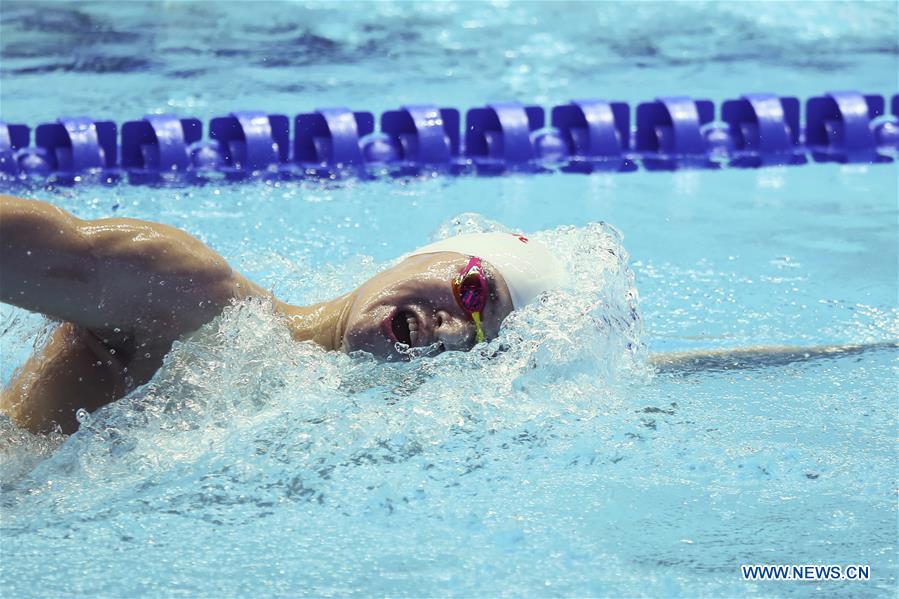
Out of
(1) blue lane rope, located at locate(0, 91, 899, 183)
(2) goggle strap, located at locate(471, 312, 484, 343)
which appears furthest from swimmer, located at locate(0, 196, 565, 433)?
(1) blue lane rope, located at locate(0, 91, 899, 183)

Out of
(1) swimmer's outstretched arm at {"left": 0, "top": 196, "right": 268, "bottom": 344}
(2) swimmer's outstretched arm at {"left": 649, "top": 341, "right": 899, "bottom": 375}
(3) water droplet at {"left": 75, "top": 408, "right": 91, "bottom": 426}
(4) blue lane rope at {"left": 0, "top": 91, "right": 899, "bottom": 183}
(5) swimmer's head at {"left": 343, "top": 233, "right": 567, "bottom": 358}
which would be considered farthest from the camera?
(4) blue lane rope at {"left": 0, "top": 91, "right": 899, "bottom": 183}

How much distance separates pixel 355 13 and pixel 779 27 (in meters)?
2.80

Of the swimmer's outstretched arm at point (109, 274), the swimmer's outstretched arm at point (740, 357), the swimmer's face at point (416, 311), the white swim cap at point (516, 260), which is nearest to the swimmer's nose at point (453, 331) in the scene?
the swimmer's face at point (416, 311)

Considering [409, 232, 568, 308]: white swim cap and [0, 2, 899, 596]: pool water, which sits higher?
[409, 232, 568, 308]: white swim cap

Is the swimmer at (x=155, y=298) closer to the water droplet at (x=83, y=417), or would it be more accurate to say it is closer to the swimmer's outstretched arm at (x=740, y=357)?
the water droplet at (x=83, y=417)

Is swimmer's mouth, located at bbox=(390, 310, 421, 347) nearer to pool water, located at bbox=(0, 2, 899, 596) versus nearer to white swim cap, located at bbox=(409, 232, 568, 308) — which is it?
pool water, located at bbox=(0, 2, 899, 596)

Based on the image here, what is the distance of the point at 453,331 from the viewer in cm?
247

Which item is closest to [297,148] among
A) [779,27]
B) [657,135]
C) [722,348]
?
[657,135]

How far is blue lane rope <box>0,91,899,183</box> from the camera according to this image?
4973 mm

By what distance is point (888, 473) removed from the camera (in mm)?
2545

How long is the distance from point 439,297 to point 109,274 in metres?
0.68

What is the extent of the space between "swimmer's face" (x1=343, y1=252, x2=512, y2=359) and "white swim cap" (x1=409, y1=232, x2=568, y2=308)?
5cm

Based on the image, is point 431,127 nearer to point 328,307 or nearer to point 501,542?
point 328,307

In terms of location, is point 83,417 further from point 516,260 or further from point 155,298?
point 516,260
